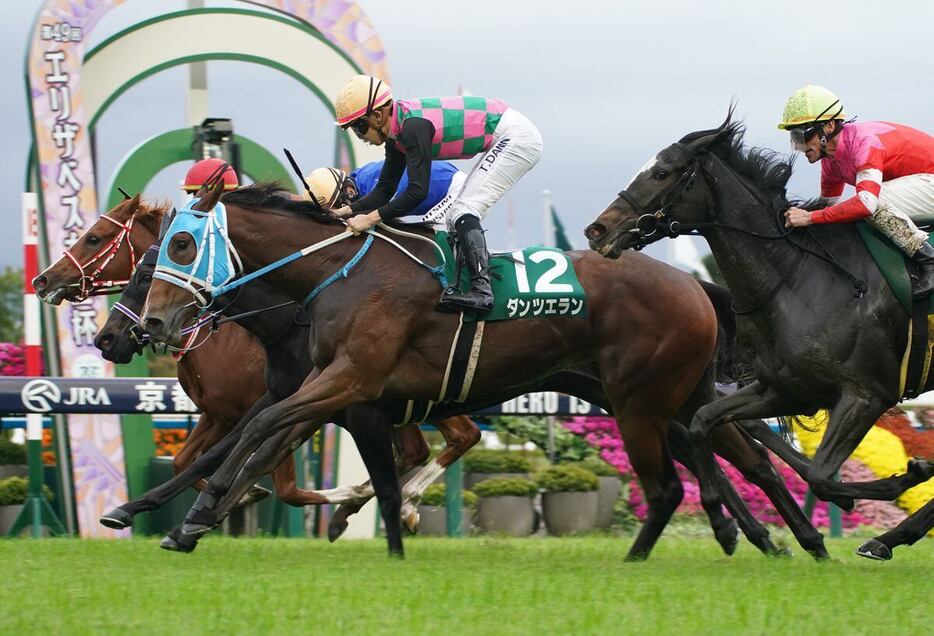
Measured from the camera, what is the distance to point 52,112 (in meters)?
9.42

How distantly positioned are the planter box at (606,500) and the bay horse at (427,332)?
3413 mm

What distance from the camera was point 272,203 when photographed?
632 cm

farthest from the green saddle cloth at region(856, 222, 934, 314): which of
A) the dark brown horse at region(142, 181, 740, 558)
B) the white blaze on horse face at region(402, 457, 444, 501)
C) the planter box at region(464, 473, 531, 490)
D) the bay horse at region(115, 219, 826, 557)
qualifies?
the planter box at region(464, 473, 531, 490)

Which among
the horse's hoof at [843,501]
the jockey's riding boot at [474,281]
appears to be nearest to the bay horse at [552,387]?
the horse's hoof at [843,501]

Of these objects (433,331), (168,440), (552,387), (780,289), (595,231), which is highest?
(595,231)

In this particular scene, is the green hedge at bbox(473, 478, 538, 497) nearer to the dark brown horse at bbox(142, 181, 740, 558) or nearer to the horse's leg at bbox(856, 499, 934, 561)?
the dark brown horse at bbox(142, 181, 740, 558)

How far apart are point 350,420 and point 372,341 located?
67 centimetres

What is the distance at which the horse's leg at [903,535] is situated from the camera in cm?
565

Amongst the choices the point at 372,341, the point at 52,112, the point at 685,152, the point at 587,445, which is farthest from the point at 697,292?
the point at 52,112

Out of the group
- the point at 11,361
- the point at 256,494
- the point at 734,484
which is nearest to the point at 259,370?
the point at 256,494

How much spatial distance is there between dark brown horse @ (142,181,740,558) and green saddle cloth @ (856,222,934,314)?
0.95 meters

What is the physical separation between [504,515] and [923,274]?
444cm

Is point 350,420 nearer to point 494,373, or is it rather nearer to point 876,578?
point 494,373

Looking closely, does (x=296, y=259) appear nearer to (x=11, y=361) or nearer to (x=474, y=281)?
(x=474, y=281)
